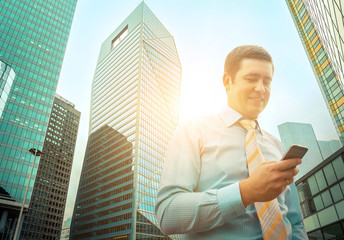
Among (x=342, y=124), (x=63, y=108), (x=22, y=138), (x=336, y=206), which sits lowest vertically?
(x=336, y=206)

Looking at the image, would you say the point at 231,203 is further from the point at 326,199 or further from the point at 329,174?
the point at 326,199

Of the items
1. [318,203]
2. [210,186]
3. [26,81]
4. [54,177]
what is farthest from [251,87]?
[54,177]

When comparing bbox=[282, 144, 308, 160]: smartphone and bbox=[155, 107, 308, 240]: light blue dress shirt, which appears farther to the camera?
bbox=[155, 107, 308, 240]: light blue dress shirt

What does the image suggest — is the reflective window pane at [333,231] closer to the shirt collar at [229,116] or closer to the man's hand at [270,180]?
the shirt collar at [229,116]

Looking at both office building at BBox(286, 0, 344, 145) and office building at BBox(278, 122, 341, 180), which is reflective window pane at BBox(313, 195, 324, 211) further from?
office building at BBox(278, 122, 341, 180)

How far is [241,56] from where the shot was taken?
236 centimetres

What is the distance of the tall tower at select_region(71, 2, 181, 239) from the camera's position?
259 feet

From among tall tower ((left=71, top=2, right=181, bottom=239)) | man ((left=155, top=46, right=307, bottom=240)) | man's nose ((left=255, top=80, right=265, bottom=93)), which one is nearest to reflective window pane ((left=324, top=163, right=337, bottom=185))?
man ((left=155, top=46, right=307, bottom=240))

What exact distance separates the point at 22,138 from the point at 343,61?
70700mm

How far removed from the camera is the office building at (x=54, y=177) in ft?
305

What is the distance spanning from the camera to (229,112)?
2320 millimetres

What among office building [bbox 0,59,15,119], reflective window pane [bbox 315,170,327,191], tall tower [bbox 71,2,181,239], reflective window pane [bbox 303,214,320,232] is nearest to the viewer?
reflective window pane [bbox 315,170,327,191]

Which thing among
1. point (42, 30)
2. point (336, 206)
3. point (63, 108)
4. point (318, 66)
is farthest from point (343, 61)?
point (63, 108)

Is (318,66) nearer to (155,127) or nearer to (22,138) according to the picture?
(155,127)
